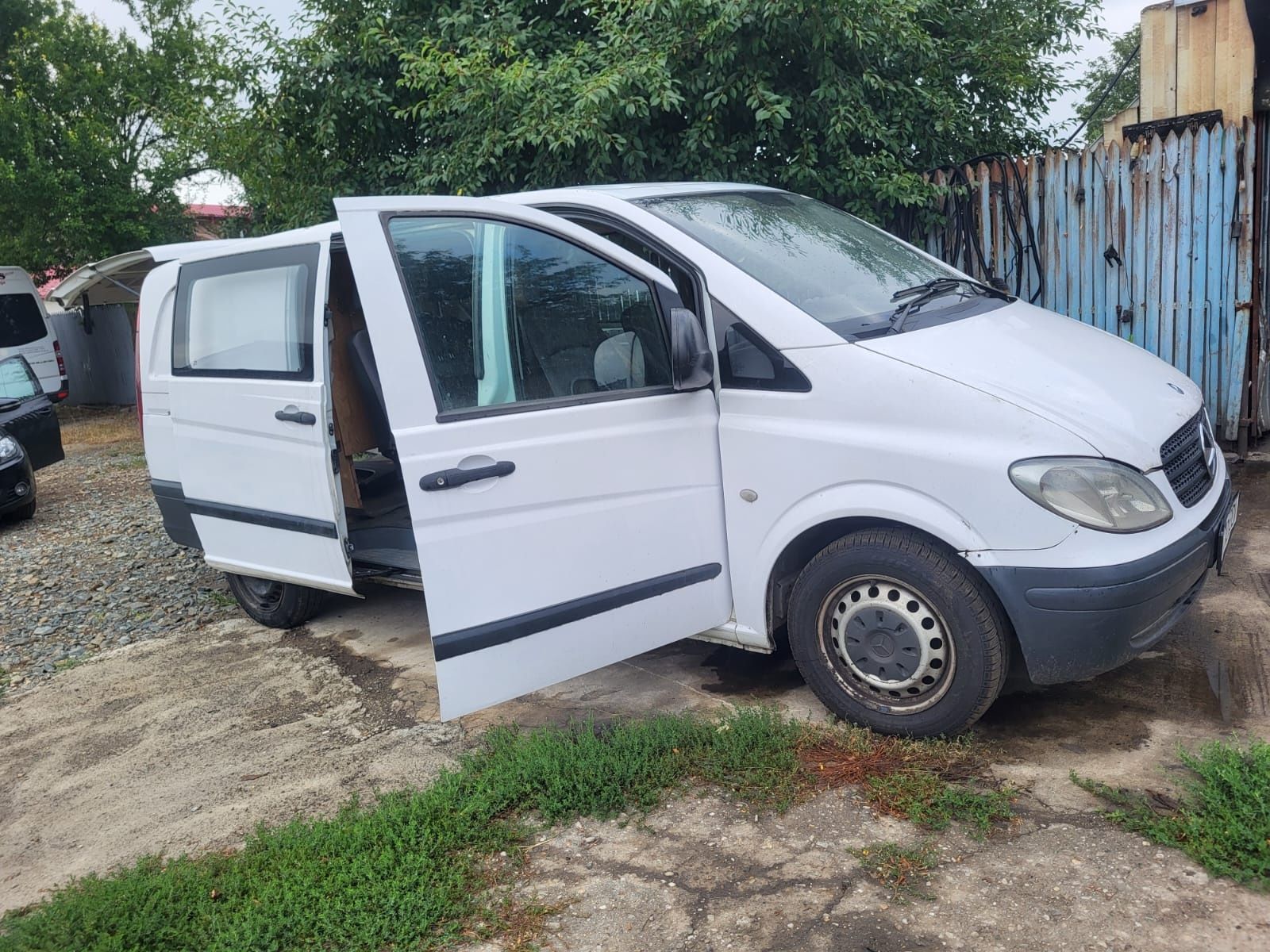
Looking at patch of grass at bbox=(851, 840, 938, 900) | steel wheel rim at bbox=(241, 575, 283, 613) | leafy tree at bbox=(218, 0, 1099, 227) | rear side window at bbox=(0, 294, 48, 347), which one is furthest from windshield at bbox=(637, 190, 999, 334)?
rear side window at bbox=(0, 294, 48, 347)

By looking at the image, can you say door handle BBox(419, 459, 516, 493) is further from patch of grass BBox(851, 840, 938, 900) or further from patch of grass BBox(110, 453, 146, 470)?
patch of grass BBox(110, 453, 146, 470)

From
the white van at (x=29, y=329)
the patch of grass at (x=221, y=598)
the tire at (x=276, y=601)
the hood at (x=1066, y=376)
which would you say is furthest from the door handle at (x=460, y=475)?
the white van at (x=29, y=329)

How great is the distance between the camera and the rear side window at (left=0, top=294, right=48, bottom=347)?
50.9 ft

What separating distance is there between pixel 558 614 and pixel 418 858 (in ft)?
2.88

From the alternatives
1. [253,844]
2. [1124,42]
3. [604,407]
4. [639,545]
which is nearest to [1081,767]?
[639,545]

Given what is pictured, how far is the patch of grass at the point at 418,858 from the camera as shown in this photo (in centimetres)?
285

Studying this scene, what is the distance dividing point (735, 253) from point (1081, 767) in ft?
6.84

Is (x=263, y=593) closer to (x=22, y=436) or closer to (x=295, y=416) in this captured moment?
(x=295, y=416)

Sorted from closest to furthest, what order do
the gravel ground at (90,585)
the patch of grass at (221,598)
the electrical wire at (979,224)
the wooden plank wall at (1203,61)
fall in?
the gravel ground at (90,585) < the patch of grass at (221,598) < the electrical wire at (979,224) < the wooden plank wall at (1203,61)

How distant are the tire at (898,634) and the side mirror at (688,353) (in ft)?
2.36

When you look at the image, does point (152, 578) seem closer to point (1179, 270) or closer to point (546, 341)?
point (546, 341)

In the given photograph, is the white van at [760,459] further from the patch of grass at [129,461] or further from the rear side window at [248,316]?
the patch of grass at [129,461]

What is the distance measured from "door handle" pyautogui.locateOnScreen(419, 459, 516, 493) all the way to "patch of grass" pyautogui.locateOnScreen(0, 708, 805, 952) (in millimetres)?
958

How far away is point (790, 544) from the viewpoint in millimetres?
3596
